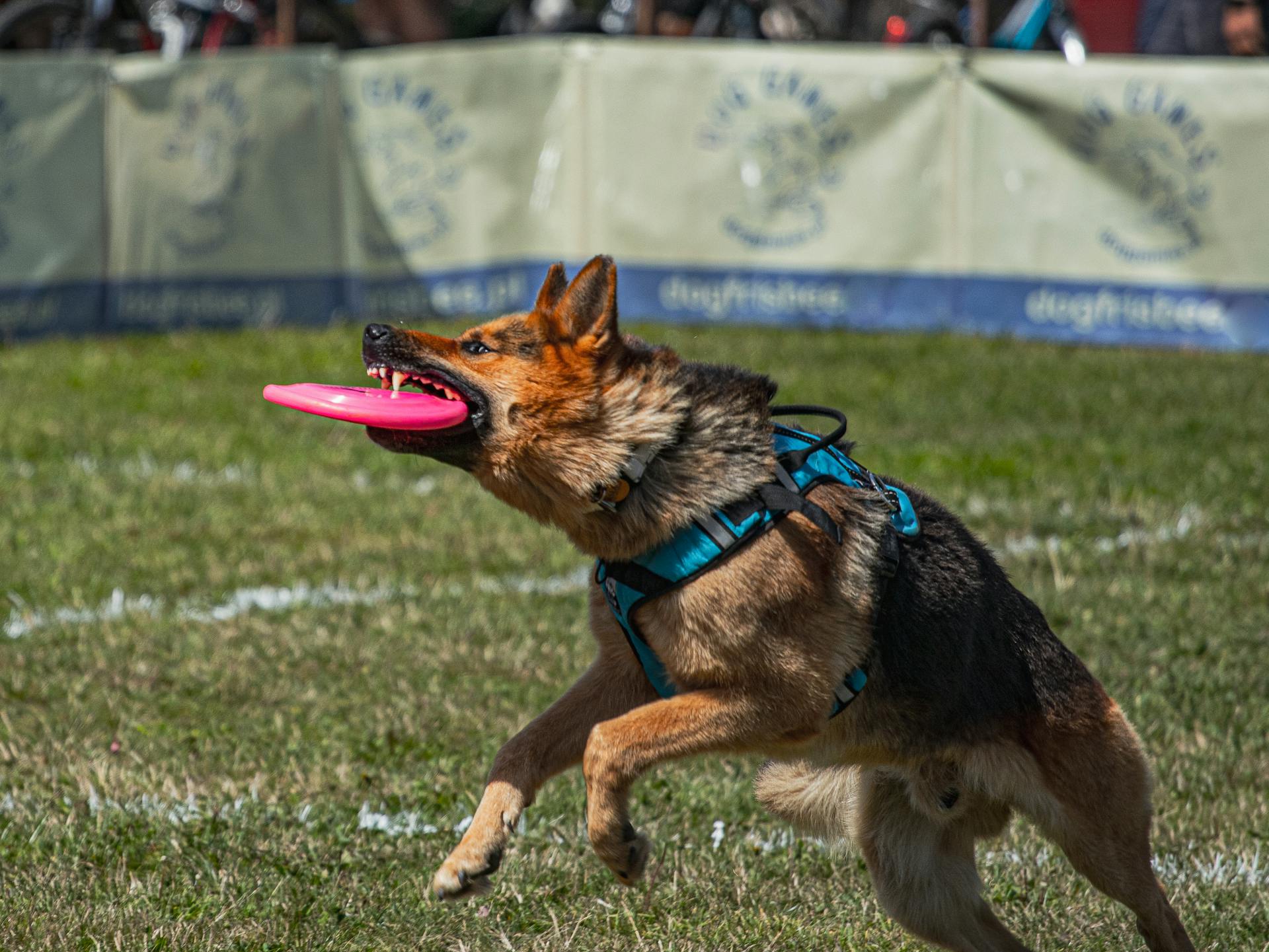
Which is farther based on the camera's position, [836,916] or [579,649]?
[579,649]

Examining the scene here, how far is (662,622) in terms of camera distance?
3.42 metres

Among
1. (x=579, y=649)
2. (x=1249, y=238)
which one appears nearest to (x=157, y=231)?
(x=579, y=649)

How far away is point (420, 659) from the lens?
5891 mm

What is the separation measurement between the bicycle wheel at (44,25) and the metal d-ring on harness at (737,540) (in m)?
11.5

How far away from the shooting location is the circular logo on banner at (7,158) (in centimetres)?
1109

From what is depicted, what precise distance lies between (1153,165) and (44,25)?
371 inches

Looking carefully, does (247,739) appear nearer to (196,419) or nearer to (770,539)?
(770,539)

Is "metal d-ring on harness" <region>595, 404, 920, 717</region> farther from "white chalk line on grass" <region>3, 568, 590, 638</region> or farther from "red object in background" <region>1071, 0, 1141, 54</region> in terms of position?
"red object in background" <region>1071, 0, 1141, 54</region>

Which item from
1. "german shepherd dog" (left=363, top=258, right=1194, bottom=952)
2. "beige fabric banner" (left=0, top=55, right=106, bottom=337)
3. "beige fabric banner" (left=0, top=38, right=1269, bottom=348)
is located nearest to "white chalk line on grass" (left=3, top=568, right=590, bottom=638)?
"german shepherd dog" (left=363, top=258, right=1194, bottom=952)

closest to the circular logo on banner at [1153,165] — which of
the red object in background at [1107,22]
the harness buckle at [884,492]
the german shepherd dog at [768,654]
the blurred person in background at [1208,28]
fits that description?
the blurred person in background at [1208,28]

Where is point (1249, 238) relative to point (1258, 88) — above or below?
below

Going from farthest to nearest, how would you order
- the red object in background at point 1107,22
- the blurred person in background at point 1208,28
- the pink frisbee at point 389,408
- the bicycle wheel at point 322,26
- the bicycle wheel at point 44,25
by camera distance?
the red object in background at point 1107,22
the bicycle wheel at point 322,26
the bicycle wheel at point 44,25
the blurred person in background at point 1208,28
the pink frisbee at point 389,408

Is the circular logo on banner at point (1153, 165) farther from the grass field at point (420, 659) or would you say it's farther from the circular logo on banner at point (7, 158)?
the circular logo on banner at point (7, 158)

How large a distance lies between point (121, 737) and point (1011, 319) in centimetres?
858
